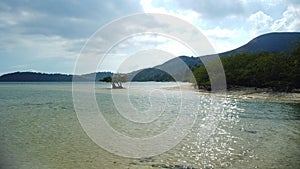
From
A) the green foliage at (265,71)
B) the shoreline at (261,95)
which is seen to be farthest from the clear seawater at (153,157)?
the green foliage at (265,71)

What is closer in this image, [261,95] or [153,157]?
[153,157]

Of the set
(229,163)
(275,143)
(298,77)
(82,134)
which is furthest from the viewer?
(298,77)

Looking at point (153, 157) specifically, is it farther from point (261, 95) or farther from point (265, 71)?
point (265, 71)

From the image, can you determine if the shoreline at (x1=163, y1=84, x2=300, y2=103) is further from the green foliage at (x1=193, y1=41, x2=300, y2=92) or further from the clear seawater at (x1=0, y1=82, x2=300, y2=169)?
the clear seawater at (x1=0, y1=82, x2=300, y2=169)

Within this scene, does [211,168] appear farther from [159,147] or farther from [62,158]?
[62,158]

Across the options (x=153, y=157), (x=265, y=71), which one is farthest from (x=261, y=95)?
(x=153, y=157)

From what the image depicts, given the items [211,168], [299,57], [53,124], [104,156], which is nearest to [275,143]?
[211,168]

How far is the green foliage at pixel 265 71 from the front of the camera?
206 ft

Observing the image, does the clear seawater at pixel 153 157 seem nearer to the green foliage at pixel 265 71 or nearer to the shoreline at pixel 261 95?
the shoreline at pixel 261 95

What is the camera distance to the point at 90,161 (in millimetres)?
12219

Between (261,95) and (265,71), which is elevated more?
(265,71)

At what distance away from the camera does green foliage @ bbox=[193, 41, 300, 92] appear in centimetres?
6284

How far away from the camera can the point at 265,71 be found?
69.0 meters

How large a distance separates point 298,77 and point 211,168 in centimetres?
5720
